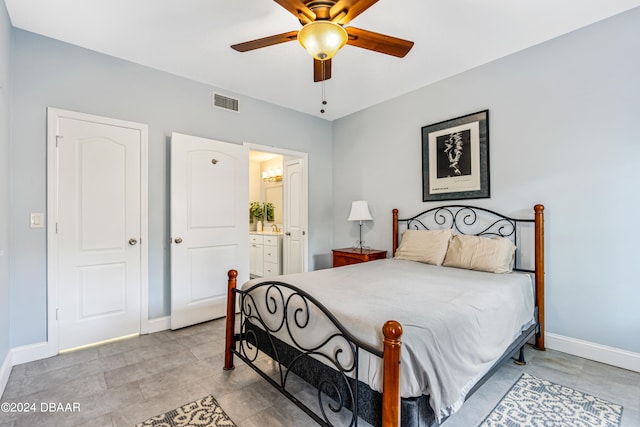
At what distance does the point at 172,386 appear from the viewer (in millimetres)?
2133

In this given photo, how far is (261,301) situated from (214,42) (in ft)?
7.55

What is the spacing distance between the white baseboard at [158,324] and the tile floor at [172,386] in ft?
1.11

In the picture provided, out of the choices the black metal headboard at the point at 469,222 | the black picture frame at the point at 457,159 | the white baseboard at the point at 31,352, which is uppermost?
the black picture frame at the point at 457,159

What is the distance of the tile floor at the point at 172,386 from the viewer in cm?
180

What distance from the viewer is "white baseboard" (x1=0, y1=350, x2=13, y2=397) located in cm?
208

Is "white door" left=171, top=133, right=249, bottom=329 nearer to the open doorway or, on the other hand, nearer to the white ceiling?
the open doorway

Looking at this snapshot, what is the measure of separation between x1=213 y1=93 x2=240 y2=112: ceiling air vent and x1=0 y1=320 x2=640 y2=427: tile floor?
2684mm

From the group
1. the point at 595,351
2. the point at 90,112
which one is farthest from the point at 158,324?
the point at 595,351

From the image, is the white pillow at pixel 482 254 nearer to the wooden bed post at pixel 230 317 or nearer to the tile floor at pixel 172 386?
the tile floor at pixel 172 386

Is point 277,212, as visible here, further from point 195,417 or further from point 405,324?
point 405,324

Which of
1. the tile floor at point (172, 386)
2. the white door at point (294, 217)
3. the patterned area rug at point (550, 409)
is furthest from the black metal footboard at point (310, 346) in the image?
the white door at point (294, 217)

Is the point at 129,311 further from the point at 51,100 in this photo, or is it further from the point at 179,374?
the point at 51,100

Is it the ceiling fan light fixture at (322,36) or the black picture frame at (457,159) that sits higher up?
the ceiling fan light fixture at (322,36)

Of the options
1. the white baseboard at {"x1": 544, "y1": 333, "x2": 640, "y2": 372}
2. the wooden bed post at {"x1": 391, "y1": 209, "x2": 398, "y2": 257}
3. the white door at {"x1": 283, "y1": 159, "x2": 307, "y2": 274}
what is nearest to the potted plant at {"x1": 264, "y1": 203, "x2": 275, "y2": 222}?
the white door at {"x1": 283, "y1": 159, "x2": 307, "y2": 274}
